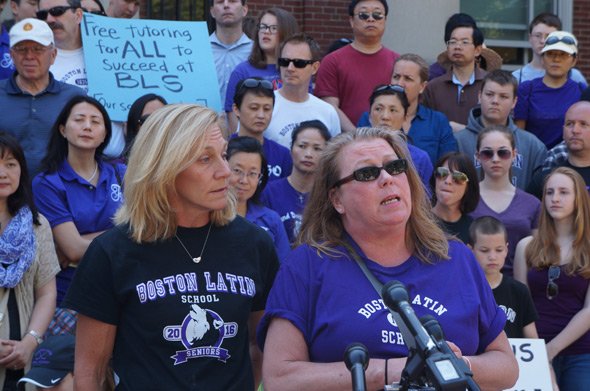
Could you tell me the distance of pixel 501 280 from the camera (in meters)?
6.79

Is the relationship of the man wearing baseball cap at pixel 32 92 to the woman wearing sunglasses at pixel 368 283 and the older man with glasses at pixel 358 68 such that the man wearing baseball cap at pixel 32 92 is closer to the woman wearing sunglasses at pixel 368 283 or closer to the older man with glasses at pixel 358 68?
the older man with glasses at pixel 358 68

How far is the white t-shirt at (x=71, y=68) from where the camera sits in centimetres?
812

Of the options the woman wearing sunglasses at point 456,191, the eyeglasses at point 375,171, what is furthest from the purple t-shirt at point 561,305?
the eyeglasses at point 375,171

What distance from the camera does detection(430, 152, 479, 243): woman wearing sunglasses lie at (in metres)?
7.35

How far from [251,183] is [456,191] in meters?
1.61

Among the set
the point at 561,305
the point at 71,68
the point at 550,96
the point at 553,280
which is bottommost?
the point at 561,305

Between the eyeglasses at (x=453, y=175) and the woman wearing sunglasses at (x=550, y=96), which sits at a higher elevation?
the woman wearing sunglasses at (x=550, y=96)

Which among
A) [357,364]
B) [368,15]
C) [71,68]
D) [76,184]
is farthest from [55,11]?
[357,364]

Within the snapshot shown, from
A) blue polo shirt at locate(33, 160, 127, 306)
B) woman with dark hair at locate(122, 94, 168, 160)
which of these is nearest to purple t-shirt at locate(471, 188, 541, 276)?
woman with dark hair at locate(122, 94, 168, 160)

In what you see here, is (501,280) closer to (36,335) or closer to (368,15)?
(36,335)

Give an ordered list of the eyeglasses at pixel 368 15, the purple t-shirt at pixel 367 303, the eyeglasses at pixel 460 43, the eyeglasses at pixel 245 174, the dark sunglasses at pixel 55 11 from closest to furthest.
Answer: the purple t-shirt at pixel 367 303 < the eyeglasses at pixel 245 174 < the dark sunglasses at pixel 55 11 < the eyeglasses at pixel 368 15 < the eyeglasses at pixel 460 43

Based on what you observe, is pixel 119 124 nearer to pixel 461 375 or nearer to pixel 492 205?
pixel 492 205

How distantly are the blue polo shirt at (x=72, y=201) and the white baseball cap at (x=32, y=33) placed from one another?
4.41 ft

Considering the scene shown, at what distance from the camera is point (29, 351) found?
5.59m
